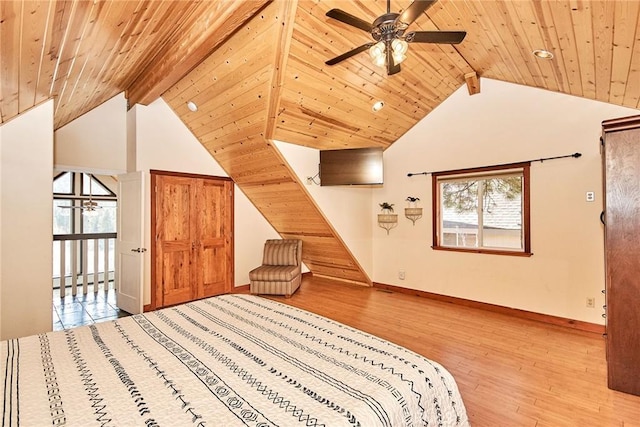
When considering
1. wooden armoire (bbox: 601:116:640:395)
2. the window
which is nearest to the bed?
wooden armoire (bbox: 601:116:640:395)

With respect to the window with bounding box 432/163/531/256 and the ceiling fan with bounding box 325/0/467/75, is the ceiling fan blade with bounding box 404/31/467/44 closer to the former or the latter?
the ceiling fan with bounding box 325/0/467/75

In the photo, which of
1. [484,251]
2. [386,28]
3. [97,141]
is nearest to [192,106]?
[97,141]

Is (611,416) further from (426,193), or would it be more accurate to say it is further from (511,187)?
(426,193)

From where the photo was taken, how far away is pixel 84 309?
168 inches

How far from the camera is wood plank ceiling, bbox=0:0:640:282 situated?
195 centimetres

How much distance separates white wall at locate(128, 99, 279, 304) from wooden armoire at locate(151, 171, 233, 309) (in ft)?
0.36

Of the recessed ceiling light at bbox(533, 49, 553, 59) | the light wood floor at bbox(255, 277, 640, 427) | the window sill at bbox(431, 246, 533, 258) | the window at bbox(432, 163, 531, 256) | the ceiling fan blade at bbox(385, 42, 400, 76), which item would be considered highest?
the recessed ceiling light at bbox(533, 49, 553, 59)

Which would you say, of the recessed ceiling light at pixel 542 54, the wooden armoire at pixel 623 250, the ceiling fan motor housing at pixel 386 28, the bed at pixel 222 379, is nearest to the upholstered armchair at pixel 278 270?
the bed at pixel 222 379

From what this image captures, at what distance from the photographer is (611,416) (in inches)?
79.1

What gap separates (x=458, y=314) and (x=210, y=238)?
3848 mm

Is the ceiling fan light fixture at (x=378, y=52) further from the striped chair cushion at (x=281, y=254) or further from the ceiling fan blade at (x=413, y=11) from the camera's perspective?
the striped chair cushion at (x=281, y=254)

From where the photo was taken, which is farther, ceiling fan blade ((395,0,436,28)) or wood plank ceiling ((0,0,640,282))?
wood plank ceiling ((0,0,640,282))

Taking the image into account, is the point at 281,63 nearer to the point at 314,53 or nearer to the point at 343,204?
the point at 314,53

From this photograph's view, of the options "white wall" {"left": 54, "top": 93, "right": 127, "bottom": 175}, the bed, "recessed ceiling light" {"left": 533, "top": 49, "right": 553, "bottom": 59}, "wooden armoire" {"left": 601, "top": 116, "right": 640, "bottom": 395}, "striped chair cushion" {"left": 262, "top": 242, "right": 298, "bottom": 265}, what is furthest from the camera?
"striped chair cushion" {"left": 262, "top": 242, "right": 298, "bottom": 265}
